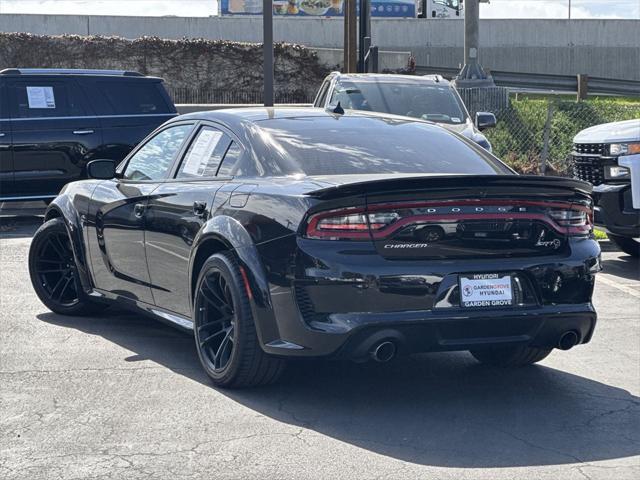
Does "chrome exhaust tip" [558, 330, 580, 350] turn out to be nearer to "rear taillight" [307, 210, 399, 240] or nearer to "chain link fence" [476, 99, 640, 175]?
"rear taillight" [307, 210, 399, 240]

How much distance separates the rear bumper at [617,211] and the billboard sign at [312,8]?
38.3 meters

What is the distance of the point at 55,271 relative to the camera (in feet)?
28.5

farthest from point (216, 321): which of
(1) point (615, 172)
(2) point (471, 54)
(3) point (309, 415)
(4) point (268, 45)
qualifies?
(2) point (471, 54)

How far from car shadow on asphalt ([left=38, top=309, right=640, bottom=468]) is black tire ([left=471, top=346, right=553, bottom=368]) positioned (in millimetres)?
64

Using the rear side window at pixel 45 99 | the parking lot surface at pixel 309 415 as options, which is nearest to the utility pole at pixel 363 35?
the rear side window at pixel 45 99

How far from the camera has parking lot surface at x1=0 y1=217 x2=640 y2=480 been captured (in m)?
5.19

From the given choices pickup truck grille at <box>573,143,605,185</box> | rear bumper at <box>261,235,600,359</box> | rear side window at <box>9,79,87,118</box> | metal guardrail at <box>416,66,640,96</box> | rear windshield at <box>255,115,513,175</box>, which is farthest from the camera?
metal guardrail at <box>416,66,640,96</box>

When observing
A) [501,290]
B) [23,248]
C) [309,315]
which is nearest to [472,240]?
[501,290]

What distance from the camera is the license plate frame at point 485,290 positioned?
595 cm

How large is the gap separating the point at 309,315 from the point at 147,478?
4.15 feet

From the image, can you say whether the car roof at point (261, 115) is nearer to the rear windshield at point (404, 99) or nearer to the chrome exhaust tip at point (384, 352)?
the chrome exhaust tip at point (384, 352)

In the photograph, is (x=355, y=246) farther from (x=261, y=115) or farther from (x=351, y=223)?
(x=261, y=115)

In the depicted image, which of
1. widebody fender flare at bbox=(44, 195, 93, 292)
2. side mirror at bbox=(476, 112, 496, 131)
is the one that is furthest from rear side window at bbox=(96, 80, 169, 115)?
widebody fender flare at bbox=(44, 195, 93, 292)

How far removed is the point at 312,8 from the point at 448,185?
1719 inches
